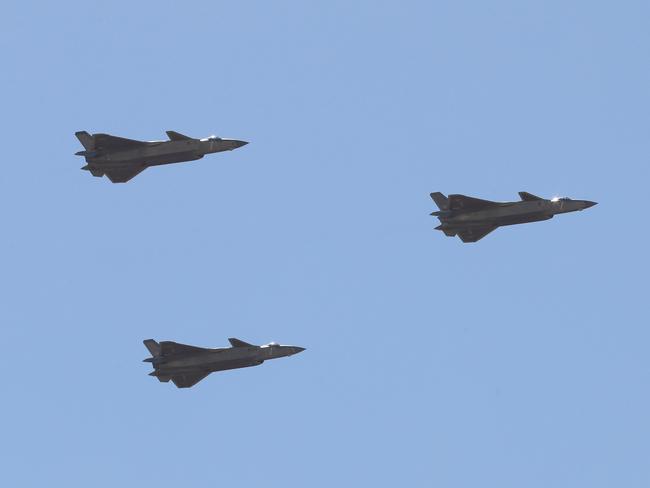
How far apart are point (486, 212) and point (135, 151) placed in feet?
90.1

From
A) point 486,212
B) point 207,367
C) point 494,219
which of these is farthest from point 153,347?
point 494,219

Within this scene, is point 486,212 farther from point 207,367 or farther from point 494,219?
point 207,367

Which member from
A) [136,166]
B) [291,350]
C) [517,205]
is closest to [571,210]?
[517,205]

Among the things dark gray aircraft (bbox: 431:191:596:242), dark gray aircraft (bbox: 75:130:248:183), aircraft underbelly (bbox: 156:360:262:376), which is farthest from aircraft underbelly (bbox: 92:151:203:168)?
dark gray aircraft (bbox: 431:191:596:242)

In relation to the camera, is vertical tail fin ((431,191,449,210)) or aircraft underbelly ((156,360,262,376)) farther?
vertical tail fin ((431,191,449,210))

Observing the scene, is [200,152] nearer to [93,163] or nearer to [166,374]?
[93,163]

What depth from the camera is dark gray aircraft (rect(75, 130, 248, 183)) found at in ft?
406

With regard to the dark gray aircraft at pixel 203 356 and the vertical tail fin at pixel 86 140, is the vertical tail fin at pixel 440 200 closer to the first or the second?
the dark gray aircraft at pixel 203 356

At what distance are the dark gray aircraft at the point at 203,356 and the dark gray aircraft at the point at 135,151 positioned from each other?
44.1 ft

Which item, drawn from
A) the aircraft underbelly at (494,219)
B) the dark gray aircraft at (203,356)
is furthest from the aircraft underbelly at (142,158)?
the aircraft underbelly at (494,219)

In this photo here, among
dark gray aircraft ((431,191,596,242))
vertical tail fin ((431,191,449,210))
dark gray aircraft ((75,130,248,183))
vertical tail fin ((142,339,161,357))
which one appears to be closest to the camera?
dark gray aircraft ((75,130,248,183))

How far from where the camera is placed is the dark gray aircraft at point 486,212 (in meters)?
126

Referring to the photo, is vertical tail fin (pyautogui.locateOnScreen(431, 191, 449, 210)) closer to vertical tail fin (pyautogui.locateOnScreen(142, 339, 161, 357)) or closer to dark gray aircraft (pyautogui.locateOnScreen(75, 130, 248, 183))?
dark gray aircraft (pyautogui.locateOnScreen(75, 130, 248, 183))

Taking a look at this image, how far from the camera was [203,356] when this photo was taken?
126875 millimetres
